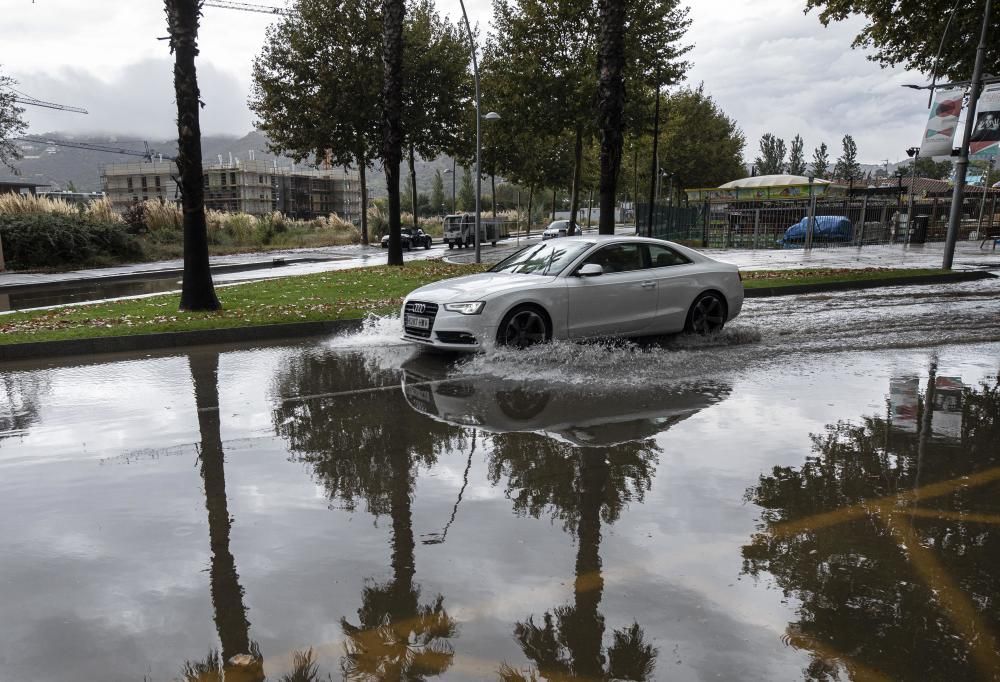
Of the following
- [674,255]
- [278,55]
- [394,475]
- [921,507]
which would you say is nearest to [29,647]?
[394,475]

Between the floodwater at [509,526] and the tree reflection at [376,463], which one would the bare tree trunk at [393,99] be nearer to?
the tree reflection at [376,463]

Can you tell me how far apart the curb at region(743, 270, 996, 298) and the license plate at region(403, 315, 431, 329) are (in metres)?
8.17

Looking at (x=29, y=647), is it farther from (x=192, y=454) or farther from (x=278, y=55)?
(x=278, y=55)

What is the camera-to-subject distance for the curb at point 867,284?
52.1 feet

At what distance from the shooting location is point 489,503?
A: 4.51 metres

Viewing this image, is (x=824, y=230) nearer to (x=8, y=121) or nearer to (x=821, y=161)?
(x=8, y=121)

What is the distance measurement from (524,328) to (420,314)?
125cm

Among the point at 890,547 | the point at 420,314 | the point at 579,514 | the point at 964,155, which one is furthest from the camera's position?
the point at 964,155

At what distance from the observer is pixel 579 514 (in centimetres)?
435

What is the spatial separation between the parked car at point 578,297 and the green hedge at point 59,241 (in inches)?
912

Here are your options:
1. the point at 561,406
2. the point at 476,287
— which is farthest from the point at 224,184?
the point at 561,406

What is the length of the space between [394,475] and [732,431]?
2.69 m

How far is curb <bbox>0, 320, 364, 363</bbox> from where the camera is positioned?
33.0 ft

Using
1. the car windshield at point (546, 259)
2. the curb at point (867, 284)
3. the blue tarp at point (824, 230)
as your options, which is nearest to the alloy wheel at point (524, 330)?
the car windshield at point (546, 259)
